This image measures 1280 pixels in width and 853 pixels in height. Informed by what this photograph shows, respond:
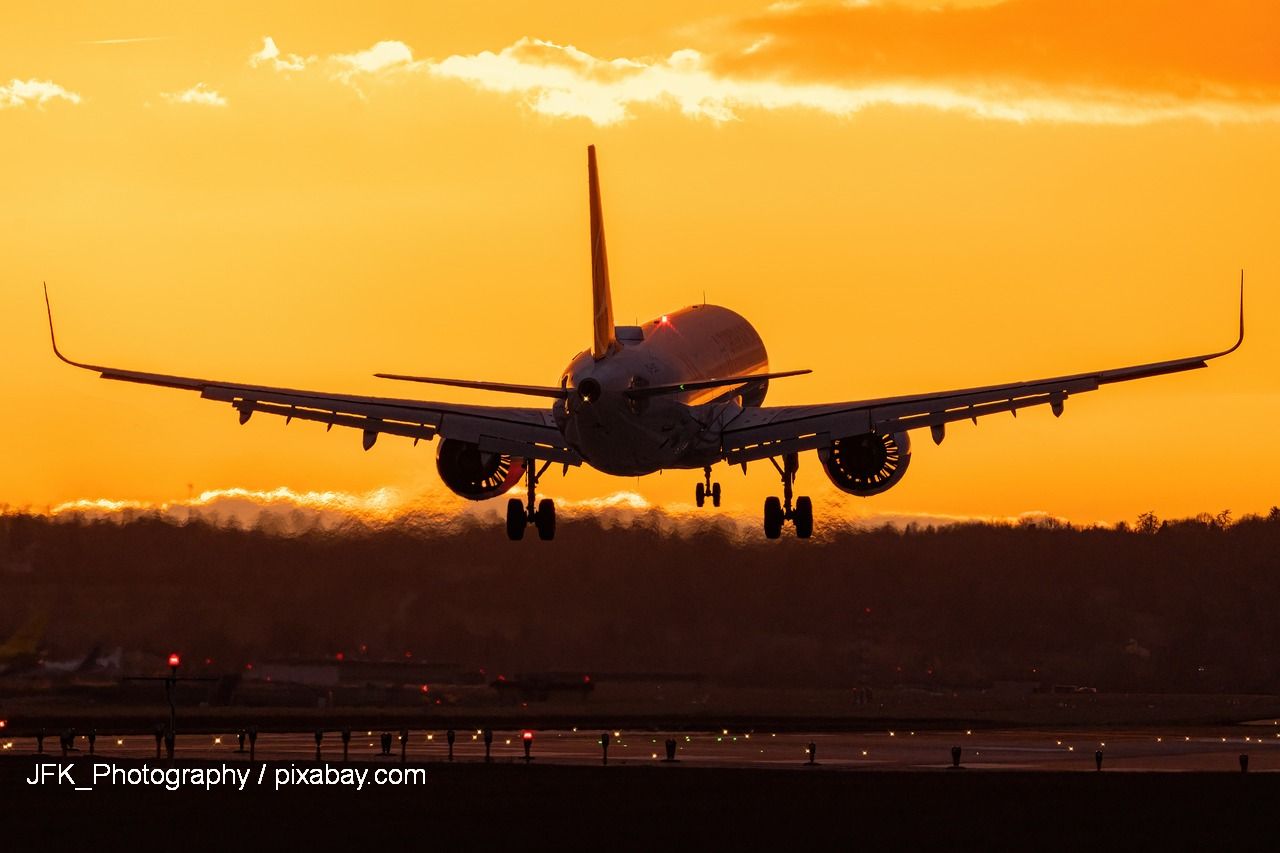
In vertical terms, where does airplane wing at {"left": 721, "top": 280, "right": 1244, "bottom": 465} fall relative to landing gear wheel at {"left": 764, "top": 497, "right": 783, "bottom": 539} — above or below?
above

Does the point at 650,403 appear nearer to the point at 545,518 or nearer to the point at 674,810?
the point at 545,518

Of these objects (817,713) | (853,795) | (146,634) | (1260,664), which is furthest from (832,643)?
(853,795)

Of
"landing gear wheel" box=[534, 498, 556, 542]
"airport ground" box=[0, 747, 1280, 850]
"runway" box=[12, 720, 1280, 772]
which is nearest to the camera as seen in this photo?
"airport ground" box=[0, 747, 1280, 850]

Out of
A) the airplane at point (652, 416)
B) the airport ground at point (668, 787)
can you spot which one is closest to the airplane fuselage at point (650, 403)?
the airplane at point (652, 416)

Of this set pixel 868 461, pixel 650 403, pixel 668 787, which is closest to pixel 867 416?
pixel 868 461

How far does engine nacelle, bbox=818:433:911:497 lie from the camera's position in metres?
81.6

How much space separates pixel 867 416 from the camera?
3093 inches

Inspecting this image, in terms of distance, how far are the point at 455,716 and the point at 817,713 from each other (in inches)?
602

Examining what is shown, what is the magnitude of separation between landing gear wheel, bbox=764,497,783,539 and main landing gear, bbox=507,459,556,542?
7.04 metres

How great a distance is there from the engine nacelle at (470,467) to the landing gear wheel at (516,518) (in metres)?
1.50

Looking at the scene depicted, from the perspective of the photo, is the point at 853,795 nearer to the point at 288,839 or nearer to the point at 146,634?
the point at 288,839

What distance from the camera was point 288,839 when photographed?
53.8 metres

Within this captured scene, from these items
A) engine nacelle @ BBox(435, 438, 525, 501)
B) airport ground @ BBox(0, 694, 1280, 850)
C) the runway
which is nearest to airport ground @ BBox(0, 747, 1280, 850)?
airport ground @ BBox(0, 694, 1280, 850)

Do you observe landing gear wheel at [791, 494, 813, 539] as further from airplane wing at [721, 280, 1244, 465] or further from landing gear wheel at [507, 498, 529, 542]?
landing gear wheel at [507, 498, 529, 542]
